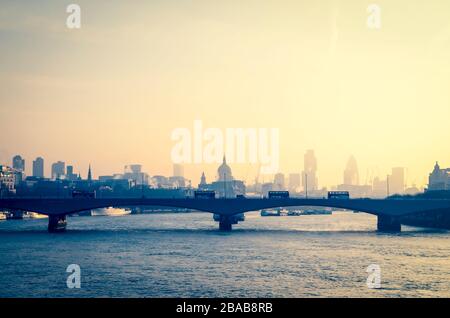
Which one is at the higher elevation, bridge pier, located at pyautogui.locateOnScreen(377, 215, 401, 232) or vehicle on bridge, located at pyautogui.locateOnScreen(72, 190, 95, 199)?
vehicle on bridge, located at pyautogui.locateOnScreen(72, 190, 95, 199)

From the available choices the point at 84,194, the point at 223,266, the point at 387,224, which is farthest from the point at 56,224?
the point at 387,224

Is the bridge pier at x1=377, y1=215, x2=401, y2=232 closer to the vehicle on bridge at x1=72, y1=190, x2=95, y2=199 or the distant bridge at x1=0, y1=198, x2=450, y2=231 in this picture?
→ the distant bridge at x1=0, y1=198, x2=450, y2=231

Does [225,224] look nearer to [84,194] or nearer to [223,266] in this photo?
[84,194]

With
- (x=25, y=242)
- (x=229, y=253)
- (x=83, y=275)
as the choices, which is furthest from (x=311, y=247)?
(x=25, y=242)

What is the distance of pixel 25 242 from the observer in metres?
96.6

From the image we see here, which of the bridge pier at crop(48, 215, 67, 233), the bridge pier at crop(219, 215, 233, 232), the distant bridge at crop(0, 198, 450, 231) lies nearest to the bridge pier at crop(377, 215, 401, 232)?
the distant bridge at crop(0, 198, 450, 231)

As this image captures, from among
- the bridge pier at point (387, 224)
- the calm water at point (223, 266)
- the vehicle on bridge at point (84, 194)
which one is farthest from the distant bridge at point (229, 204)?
the calm water at point (223, 266)

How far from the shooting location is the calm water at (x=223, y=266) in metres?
50.8

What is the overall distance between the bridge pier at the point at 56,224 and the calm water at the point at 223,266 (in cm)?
1996

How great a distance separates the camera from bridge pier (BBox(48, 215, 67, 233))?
408 feet

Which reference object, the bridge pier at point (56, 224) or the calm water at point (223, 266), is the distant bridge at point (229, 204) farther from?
the calm water at point (223, 266)

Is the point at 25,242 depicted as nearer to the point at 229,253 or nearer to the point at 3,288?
the point at 229,253

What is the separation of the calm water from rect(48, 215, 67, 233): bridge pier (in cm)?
1996
